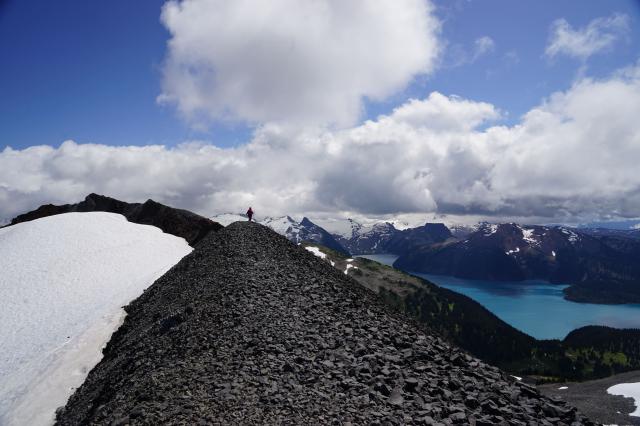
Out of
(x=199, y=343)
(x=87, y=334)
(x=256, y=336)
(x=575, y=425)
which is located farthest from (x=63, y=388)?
(x=575, y=425)

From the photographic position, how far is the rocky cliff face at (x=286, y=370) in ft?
37.4

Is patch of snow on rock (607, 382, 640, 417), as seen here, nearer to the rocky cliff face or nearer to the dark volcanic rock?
the rocky cliff face

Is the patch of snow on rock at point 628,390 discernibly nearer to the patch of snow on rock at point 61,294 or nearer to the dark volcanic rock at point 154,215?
the patch of snow on rock at point 61,294

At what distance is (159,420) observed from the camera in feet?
35.1

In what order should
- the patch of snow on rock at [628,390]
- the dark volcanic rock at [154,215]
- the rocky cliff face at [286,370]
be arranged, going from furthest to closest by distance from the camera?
the dark volcanic rock at [154,215] → the patch of snow on rock at [628,390] → the rocky cliff face at [286,370]

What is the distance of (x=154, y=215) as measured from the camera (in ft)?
260

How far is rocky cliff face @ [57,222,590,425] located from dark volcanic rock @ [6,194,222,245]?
46.5 metres

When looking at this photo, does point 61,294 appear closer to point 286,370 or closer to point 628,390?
point 286,370

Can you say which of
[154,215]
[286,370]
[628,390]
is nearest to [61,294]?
[286,370]

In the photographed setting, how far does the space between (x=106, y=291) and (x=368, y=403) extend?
3162 centimetres

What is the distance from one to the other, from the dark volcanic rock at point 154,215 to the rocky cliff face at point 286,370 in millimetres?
46497

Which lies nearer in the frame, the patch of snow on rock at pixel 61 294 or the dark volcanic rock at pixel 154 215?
the patch of snow on rock at pixel 61 294

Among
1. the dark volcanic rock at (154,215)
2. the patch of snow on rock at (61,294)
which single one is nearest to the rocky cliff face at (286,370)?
the patch of snow on rock at (61,294)

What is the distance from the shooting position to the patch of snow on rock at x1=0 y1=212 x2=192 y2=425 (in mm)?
22172
